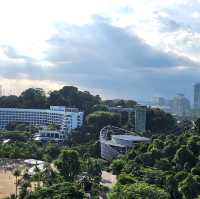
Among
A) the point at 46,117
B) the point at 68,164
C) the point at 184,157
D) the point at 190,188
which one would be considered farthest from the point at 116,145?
the point at 190,188

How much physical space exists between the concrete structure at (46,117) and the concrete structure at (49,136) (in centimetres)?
529

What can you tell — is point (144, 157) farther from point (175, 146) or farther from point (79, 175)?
point (79, 175)

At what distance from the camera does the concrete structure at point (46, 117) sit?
10631cm

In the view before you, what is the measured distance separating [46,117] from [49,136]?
16.1 metres

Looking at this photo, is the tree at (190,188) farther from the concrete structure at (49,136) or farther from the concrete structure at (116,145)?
the concrete structure at (49,136)

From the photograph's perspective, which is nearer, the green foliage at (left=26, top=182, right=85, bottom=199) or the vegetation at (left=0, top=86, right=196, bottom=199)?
the green foliage at (left=26, top=182, right=85, bottom=199)

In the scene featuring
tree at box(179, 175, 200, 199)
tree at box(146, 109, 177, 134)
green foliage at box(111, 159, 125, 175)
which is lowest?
green foliage at box(111, 159, 125, 175)

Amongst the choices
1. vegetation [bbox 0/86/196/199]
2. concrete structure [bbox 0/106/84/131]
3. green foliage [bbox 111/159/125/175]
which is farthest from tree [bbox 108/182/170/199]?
concrete structure [bbox 0/106/84/131]

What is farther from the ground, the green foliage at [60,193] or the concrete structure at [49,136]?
the concrete structure at [49,136]

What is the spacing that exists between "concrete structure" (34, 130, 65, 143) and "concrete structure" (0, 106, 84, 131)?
5.29 m

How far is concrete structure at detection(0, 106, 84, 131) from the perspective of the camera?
349ft

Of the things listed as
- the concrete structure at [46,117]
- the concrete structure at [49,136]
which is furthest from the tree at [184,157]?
the concrete structure at [46,117]

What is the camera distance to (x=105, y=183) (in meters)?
54.1

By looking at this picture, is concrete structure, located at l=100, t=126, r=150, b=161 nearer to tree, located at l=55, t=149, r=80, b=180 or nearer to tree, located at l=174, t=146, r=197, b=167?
tree, located at l=174, t=146, r=197, b=167
